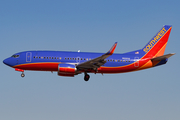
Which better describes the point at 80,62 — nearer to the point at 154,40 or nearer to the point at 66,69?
the point at 66,69

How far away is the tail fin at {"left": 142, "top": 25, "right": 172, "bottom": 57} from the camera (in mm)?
56500

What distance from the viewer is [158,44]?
2256 inches

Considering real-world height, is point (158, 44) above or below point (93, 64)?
above

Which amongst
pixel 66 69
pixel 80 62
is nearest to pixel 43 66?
pixel 66 69

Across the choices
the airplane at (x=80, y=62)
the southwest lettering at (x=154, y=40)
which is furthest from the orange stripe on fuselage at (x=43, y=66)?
the southwest lettering at (x=154, y=40)

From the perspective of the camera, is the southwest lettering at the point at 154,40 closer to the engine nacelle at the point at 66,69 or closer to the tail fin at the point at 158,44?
the tail fin at the point at 158,44

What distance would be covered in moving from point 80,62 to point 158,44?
49.5 ft

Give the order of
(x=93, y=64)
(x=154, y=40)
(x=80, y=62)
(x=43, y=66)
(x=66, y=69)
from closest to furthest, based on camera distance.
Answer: (x=66, y=69) < (x=93, y=64) < (x=43, y=66) < (x=80, y=62) < (x=154, y=40)

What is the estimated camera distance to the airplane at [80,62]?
5069 centimetres

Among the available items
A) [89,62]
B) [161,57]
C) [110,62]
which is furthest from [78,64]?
[161,57]

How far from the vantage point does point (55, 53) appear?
52281 millimetres

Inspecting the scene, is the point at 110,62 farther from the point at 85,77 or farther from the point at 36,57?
the point at 36,57

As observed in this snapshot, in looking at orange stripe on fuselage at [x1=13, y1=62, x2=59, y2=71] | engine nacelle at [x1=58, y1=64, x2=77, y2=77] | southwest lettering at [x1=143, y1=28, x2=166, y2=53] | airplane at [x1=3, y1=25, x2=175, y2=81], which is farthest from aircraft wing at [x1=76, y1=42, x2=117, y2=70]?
southwest lettering at [x1=143, y1=28, x2=166, y2=53]

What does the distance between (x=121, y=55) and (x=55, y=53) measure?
36.3ft
